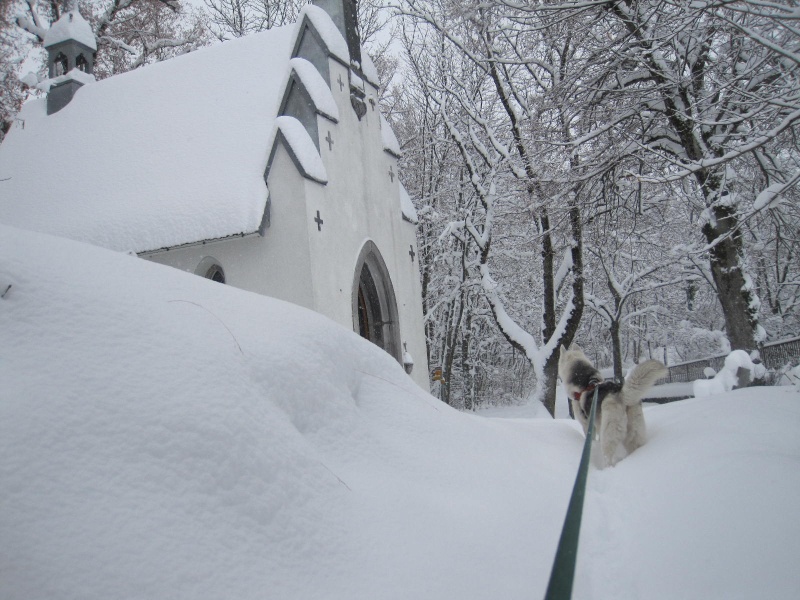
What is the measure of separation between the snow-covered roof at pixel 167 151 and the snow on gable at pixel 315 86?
0.10 feet

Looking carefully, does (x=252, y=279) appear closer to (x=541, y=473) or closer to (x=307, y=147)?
(x=307, y=147)

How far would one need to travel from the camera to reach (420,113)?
23391 mm

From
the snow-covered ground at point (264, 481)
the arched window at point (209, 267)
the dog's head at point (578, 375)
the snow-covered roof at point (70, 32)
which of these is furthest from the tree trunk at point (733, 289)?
the snow-covered roof at point (70, 32)

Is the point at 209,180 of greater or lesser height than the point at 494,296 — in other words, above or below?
above

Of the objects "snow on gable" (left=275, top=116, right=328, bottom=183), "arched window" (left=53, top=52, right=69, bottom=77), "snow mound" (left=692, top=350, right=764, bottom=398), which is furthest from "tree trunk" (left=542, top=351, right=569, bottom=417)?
"arched window" (left=53, top=52, right=69, bottom=77)

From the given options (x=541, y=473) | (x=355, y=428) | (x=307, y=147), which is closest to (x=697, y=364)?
(x=307, y=147)

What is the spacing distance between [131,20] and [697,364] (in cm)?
2776

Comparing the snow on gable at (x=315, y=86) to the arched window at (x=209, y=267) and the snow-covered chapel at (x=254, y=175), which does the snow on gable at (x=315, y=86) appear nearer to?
the snow-covered chapel at (x=254, y=175)

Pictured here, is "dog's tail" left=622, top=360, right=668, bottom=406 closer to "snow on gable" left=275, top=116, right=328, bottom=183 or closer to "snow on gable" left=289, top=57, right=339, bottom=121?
"snow on gable" left=275, top=116, right=328, bottom=183

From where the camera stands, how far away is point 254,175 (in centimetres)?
1177

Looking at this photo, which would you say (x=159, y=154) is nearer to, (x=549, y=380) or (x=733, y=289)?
(x=549, y=380)

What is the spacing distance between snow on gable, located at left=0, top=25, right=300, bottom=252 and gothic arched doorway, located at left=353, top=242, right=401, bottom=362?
3581 millimetres

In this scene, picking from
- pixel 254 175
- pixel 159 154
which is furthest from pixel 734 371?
pixel 159 154

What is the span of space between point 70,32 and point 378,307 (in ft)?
46.5
